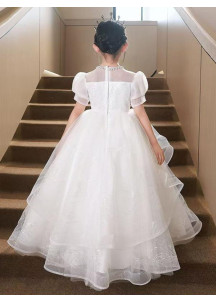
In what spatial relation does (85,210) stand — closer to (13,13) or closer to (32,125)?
(32,125)

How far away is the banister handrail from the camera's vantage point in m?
2.37

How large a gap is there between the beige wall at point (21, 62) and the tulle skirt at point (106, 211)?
1.27 metres

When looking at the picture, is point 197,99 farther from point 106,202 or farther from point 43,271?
point 43,271

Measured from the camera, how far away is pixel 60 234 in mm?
1762

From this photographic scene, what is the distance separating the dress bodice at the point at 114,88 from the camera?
195 cm

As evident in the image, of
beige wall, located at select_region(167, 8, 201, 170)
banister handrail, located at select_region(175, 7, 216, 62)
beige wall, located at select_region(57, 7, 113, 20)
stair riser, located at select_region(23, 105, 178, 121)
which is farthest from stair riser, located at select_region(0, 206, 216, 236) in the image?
beige wall, located at select_region(57, 7, 113, 20)

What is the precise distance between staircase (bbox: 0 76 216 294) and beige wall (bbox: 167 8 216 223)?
0.12m

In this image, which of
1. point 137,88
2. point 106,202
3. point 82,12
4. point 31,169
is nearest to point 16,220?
point 31,169

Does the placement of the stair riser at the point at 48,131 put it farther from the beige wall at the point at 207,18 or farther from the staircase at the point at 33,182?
the beige wall at the point at 207,18

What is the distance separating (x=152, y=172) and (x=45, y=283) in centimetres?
88

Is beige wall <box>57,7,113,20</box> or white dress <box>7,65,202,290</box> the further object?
beige wall <box>57,7,113,20</box>

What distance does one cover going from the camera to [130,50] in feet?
22.3

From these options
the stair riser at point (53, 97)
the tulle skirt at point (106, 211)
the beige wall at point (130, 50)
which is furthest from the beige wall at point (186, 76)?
the beige wall at point (130, 50)

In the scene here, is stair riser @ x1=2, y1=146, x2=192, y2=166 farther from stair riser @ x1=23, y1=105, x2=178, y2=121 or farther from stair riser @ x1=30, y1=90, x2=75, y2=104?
stair riser @ x1=30, y1=90, x2=75, y2=104
